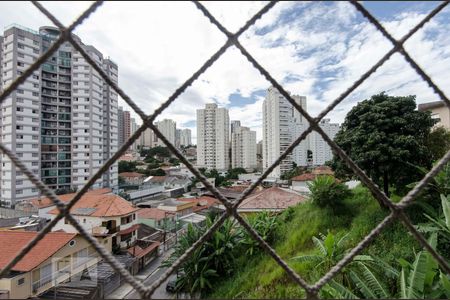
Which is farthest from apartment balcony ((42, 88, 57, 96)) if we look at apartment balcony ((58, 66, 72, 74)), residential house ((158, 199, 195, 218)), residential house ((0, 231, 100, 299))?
residential house ((0, 231, 100, 299))

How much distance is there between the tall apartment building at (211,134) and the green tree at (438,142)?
8.92 meters

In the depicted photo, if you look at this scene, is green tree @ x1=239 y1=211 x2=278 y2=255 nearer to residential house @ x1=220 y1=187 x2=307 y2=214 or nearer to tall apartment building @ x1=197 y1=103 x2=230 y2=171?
residential house @ x1=220 y1=187 x2=307 y2=214

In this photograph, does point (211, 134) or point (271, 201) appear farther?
point (211, 134)

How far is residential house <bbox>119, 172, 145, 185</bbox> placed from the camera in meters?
11.3

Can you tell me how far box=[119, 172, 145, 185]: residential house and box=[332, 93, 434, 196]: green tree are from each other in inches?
370

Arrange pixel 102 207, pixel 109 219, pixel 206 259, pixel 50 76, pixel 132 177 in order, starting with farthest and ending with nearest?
1. pixel 132 177
2. pixel 50 76
3. pixel 102 207
4. pixel 109 219
5. pixel 206 259

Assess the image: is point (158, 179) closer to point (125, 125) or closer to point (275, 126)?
point (275, 126)

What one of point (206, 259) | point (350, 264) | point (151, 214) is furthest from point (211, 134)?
point (350, 264)

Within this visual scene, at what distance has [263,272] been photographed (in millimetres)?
3957

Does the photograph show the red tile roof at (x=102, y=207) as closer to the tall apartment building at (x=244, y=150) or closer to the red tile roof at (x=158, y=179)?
the red tile roof at (x=158, y=179)

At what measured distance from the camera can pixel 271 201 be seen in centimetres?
759

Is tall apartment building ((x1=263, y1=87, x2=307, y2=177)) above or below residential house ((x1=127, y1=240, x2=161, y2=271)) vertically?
above

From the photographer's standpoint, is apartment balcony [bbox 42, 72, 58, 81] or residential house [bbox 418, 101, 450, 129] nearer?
residential house [bbox 418, 101, 450, 129]

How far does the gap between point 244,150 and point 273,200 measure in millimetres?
10363
